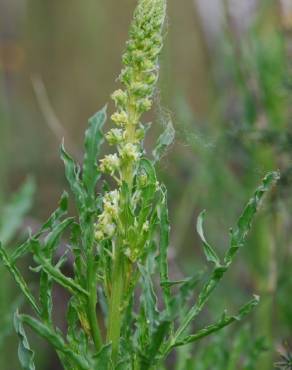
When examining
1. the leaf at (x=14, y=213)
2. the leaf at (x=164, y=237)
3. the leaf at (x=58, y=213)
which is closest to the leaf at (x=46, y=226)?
the leaf at (x=58, y=213)

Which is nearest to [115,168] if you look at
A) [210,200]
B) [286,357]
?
[286,357]

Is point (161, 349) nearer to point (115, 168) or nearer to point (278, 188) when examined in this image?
point (115, 168)

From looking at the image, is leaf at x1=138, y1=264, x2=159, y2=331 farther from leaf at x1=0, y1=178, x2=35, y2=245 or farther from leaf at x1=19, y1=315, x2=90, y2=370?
leaf at x1=0, y1=178, x2=35, y2=245

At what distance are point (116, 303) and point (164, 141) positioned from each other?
0.18 m

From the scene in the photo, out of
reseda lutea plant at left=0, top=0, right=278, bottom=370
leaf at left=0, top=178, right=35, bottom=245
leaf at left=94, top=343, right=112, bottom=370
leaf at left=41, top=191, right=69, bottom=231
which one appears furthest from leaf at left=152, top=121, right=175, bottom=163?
leaf at left=0, top=178, right=35, bottom=245

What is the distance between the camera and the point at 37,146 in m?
3.55

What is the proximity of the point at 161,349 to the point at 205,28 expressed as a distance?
1.90 metres

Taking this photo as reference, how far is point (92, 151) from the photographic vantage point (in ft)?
2.70

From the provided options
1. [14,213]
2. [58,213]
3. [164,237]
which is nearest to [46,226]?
[58,213]

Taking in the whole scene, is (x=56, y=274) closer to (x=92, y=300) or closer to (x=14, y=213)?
(x=92, y=300)

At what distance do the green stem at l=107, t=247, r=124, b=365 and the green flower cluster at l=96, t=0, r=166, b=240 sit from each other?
4 cm

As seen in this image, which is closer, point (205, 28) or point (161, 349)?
point (161, 349)

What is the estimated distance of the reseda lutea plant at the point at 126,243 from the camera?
2.40 feet

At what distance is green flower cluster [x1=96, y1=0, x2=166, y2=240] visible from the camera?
73cm
